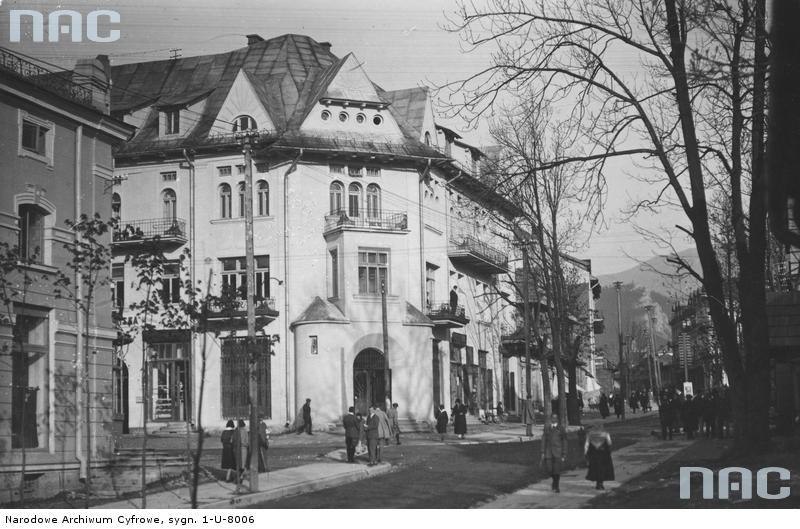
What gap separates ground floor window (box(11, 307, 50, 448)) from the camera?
22125mm

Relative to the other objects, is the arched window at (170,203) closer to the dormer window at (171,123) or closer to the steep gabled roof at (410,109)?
the dormer window at (171,123)

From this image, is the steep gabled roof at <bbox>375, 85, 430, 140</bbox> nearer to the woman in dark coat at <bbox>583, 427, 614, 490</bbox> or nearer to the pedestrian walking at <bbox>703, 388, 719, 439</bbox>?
the pedestrian walking at <bbox>703, 388, 719, 439</bbox>

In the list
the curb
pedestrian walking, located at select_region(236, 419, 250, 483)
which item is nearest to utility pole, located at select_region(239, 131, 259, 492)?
the curb

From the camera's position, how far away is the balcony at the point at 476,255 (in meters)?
51.9

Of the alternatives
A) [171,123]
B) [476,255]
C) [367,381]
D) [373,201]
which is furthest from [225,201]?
[476,255]

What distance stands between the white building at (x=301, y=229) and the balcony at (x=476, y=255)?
7.78ft

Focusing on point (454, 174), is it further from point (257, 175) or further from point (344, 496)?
point (344, 496)

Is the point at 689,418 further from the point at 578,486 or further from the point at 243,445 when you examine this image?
the point at 243,445

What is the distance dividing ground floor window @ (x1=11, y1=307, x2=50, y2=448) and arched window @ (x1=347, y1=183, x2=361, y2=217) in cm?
2519

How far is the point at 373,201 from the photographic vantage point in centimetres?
4784

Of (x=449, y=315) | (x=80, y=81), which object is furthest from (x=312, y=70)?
(x=80, y=81)

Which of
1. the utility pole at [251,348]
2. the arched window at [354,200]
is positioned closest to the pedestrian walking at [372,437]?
the utility pole at [251,348]

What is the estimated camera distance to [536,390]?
2729 inches

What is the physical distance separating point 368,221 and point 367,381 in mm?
7352
